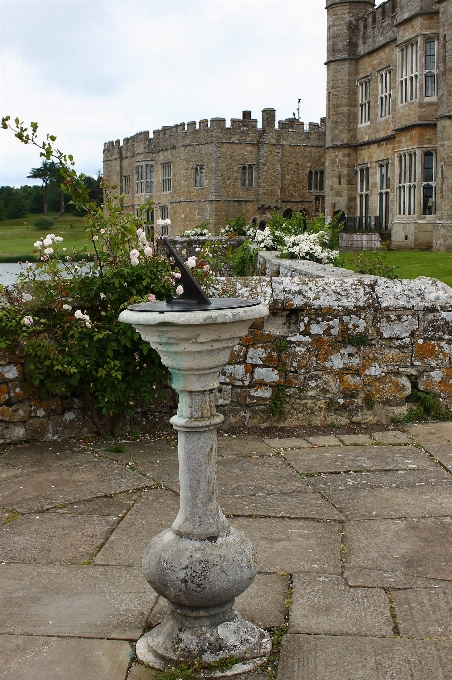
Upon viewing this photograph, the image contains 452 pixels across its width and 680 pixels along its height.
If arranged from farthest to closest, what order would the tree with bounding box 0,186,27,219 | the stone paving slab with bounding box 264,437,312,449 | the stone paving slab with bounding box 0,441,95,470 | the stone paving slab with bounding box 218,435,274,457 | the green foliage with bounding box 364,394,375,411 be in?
1. the tree with bounding box 0,186,27,219
2. the green foliage with bounding box 364,394,375,411
3. the stone paving slab with bounding box 264,437,312,449
4. the stone paving slab with bounding box 218,435,274,457
5. the stone paving slab with bounding box 0,441,95,470

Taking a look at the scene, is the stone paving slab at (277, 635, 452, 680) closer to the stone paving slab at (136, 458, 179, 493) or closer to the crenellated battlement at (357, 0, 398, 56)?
the stone paving slab at (136, 458, 179, 493)

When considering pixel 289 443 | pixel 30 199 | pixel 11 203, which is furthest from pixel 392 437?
pixel 30 199

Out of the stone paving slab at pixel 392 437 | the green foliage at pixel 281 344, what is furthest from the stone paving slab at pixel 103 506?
the stone paving slab at pixel 392 437

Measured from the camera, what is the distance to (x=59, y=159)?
539 cm

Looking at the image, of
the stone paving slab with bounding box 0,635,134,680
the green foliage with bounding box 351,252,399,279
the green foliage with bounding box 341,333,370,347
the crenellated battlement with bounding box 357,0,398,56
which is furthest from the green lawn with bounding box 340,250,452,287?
the crenellated battlement with bounding box 357,0,398,56

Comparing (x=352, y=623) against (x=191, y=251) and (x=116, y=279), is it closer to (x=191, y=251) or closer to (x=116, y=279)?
(x=116, y=279)

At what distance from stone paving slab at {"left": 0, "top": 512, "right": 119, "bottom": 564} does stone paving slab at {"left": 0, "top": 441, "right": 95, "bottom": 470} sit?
93 cm

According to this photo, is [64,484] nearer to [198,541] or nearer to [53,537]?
[53,537]

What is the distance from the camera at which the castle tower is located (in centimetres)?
2939

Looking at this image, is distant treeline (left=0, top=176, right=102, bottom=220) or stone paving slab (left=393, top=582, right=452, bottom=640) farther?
distant treeline (left=0, top=176, right=102, bottom=220)

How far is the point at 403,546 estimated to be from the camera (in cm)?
371

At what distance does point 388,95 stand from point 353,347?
23.6m

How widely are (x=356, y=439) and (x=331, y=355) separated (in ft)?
2.20

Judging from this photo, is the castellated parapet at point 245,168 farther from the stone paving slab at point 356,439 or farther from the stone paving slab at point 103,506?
the stone paving slab at point 103,506
